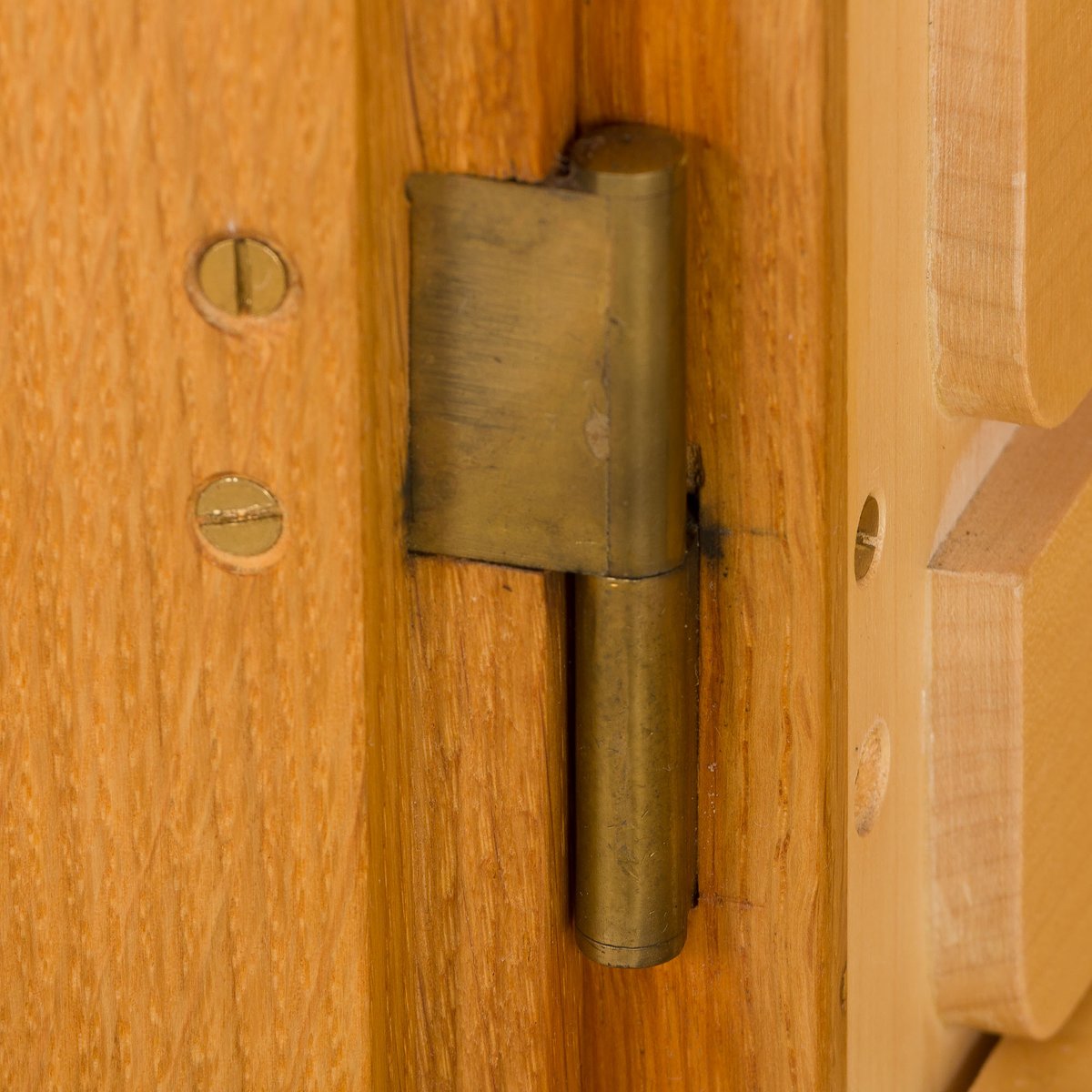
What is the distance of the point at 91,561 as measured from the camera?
1.71 feet

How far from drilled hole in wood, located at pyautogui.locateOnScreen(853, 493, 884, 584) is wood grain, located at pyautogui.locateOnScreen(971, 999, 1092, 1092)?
28 cm

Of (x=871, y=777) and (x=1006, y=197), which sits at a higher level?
(x=1006, y=197)

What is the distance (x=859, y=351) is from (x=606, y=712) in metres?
0.13

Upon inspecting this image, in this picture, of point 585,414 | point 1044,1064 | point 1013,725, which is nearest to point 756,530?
point 585,414

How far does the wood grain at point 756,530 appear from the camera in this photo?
1.64ft

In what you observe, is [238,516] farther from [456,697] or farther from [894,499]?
[894,499]

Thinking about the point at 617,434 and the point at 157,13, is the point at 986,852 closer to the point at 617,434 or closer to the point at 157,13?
the point at 617,434

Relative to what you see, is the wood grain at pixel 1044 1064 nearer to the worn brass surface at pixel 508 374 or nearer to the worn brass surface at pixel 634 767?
the worn brass surface at pixel 634 767

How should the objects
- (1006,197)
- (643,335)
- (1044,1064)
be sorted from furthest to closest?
(1044,1064) < (1006,197) < (643,335)

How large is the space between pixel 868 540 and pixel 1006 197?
0.39 ft

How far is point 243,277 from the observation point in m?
0.49

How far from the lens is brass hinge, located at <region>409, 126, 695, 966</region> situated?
1.60ft

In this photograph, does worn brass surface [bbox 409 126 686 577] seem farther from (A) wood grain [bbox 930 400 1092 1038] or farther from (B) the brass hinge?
(A) wood grain [bbox 930 400 1092 1038]

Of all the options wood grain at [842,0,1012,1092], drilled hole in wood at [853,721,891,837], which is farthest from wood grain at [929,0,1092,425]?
drilled hole in wood at [853,721,891,837]
